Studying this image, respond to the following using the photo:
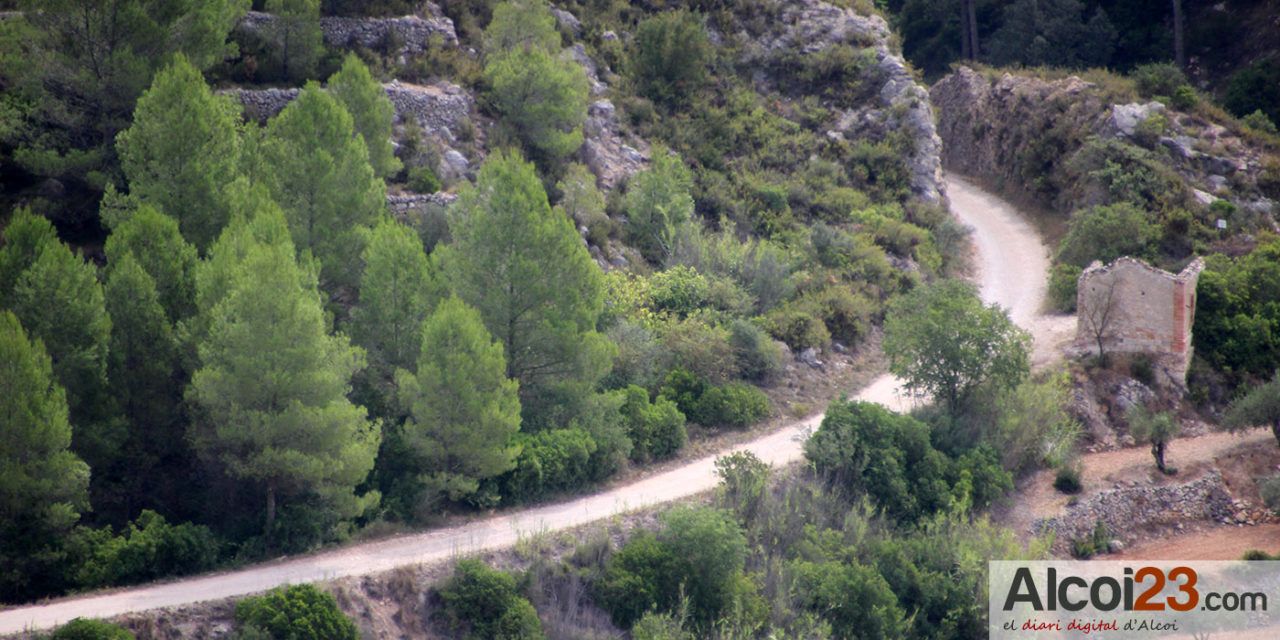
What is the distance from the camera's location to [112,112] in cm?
3341

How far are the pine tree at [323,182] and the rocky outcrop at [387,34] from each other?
10945 millimetres

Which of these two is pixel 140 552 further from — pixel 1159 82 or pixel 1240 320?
pixel 1159 82

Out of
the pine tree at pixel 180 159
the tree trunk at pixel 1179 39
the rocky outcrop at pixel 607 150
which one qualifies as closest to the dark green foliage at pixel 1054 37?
the tree trunk at pixel 1179 39

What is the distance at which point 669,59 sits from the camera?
164ft

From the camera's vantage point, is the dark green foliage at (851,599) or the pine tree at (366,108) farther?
the pine tree at (366,108)

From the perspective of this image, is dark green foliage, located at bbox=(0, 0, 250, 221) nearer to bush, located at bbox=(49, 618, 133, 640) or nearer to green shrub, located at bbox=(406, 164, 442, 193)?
green shrub, located at bbox=(406, 164, 442, 193)

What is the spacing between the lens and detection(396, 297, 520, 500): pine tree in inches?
1083

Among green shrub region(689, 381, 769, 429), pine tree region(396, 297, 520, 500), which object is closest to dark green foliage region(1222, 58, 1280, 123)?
green shrub region(689, 381, 769, 429)

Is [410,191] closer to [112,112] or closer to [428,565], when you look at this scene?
[112,112]

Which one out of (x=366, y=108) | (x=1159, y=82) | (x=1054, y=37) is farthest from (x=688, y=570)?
(x=1054, y=37)

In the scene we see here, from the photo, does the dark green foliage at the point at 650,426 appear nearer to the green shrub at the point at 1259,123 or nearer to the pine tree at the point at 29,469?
the pine tree at the point at 29,469

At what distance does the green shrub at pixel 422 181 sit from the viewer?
37625mm

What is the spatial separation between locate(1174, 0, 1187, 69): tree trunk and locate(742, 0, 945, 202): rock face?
1505cm

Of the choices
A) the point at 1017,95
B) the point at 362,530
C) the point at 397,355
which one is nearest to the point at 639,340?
the point at 397,355
